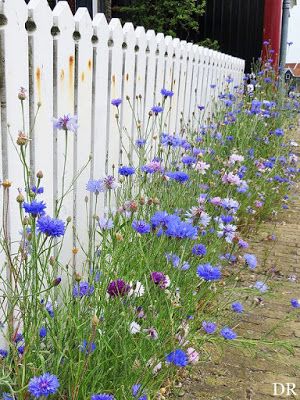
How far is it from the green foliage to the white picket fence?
6.59 meters

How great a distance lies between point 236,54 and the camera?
414 inches

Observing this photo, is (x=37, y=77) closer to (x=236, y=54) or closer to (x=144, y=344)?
(x=144, y=344)

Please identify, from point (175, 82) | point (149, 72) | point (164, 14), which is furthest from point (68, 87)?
point (164, 14)

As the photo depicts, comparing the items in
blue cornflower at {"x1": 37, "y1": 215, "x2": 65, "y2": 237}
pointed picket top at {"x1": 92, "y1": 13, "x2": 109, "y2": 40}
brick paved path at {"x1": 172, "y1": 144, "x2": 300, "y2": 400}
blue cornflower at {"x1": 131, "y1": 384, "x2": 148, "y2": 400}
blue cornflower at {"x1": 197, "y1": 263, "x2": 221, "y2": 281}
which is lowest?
brick paved path at {"x1": 172, "y1": 144, "x2": 300, "y2": 400}

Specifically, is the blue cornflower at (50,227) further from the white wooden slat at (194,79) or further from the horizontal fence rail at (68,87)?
the white wooden slat at (194,79)

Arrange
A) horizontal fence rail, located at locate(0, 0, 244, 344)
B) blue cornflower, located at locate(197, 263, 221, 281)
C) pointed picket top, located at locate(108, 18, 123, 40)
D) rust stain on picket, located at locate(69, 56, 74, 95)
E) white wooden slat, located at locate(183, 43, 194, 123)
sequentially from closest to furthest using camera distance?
blue cornflower, located at locate(197, 263, 221, 281) → horizontal fence rail, located at locate(0, 0, 244, 344) → rust stain on picket, located at locate(69, 56, 74, 95) → pointed picket top, located at locate(108, 18, 123, 40) → white wooden slat, located at locate(183, 43, 194, 123)

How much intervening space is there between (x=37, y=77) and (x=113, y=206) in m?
1.06

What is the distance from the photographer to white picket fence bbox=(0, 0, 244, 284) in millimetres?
1881

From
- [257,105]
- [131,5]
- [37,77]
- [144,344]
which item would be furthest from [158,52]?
[131,5]

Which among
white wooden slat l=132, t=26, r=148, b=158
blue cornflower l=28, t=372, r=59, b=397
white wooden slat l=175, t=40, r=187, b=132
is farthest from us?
white wooden slat l=175, t=40, r=187, b=132

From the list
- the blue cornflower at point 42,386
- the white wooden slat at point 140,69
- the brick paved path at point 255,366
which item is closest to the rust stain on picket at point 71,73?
the white wooden slat at point 140,69

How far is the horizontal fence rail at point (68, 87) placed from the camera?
1.88 m

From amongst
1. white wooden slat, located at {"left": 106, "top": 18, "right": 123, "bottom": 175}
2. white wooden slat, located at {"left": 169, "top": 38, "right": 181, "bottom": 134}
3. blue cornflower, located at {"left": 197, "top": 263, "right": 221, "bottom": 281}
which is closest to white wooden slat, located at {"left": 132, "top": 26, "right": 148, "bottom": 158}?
white wooden slat, located at {"left": 106, "top": 18, "right": 123, "bottom": 175}

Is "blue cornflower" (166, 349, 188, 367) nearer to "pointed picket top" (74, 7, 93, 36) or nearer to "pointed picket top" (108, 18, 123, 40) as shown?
"pointed picket top" (74, 7, 93, 36)
